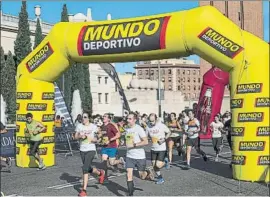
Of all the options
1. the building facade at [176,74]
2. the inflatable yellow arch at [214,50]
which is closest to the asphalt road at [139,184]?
the inflatable yellow arch at [214,50]

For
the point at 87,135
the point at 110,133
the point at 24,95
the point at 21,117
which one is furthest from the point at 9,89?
the point at 87,135

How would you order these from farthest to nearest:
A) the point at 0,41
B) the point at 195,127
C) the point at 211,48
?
1. the point at 0,41
2. the point at 195,127
3. the point at 211,48

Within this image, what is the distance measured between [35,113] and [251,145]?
6879mm

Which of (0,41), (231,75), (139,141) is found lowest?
(139,141)

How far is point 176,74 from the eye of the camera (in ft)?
499

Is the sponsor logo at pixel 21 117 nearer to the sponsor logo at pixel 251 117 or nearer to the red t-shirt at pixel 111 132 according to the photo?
the red t-shirt at pixel 111 132

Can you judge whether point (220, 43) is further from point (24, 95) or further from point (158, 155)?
point (24, 95)

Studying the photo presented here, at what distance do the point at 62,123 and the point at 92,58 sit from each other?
797cm

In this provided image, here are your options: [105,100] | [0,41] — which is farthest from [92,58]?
[105,100]

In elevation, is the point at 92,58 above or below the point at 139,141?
above

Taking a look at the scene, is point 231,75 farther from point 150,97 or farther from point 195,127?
point 150,97

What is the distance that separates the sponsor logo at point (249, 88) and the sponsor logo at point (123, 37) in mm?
2140

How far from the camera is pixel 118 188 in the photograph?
10.7 metres

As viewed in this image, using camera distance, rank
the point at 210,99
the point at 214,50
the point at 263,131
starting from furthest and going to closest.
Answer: the point at 210,99 → the point at 214,50 → the point at 263,131
